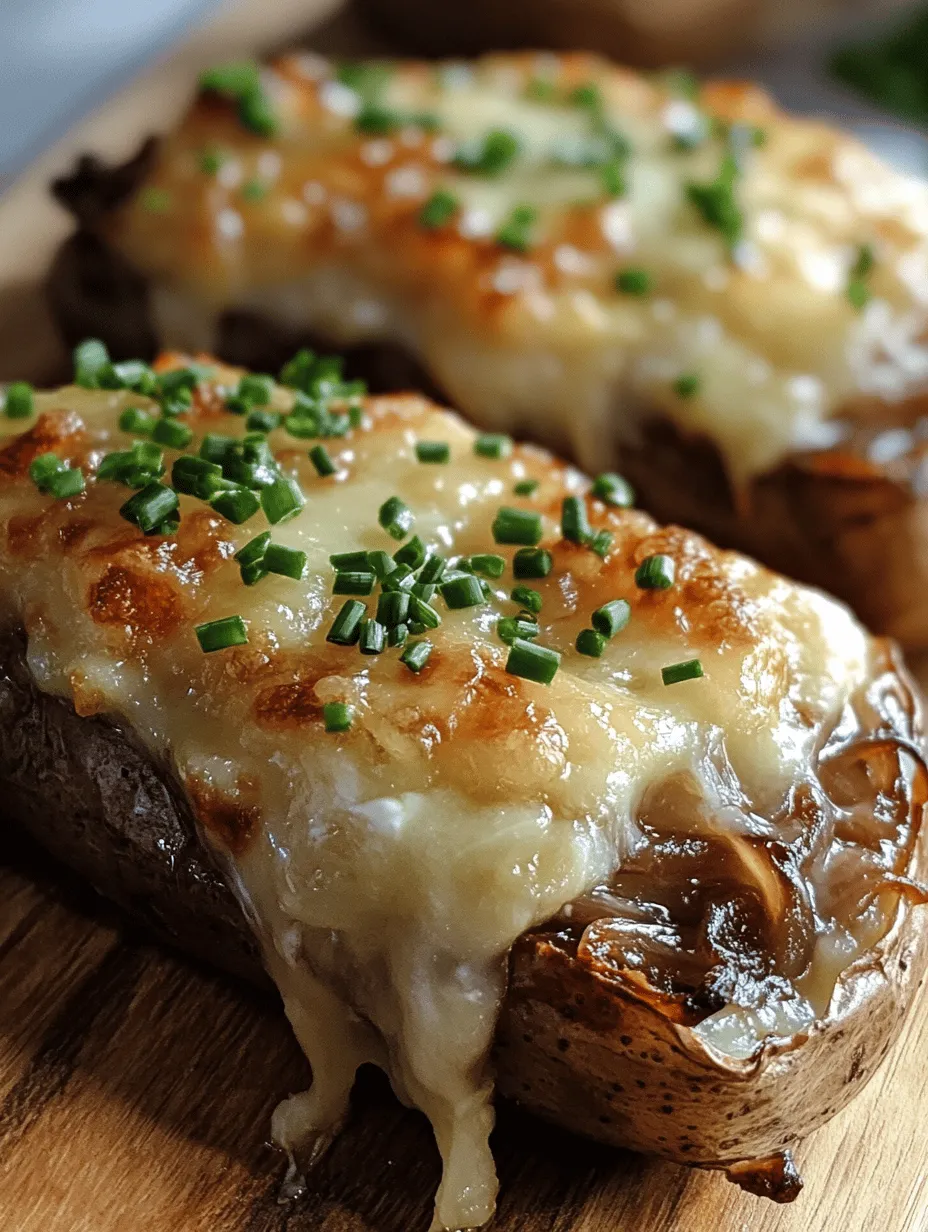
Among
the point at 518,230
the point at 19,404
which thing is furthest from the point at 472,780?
the point at 518,230

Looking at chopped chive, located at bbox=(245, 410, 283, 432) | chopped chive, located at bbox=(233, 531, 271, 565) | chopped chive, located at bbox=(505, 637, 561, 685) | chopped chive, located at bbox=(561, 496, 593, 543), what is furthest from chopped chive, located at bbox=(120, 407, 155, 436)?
chopped chive, located at bbox=(505, 637, 561, 685)

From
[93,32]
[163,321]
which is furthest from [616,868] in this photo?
[93,32]

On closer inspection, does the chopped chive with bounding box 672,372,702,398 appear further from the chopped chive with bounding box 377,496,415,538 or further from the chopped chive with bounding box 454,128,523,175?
the chopped chive with bounding box 377,496,415,538

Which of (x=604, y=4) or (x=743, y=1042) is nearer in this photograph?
(x=743, y=1042)

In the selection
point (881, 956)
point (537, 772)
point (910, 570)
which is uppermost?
point (537, 772)

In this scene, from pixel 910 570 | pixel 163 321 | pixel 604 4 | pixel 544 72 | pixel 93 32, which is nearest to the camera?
pixel 910 570

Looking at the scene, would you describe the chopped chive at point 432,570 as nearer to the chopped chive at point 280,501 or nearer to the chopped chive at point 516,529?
the chopped chive at point 516,529

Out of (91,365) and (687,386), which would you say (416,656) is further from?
(687,386)

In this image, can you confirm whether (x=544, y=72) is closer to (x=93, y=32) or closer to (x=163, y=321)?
(x=163, y=321)
